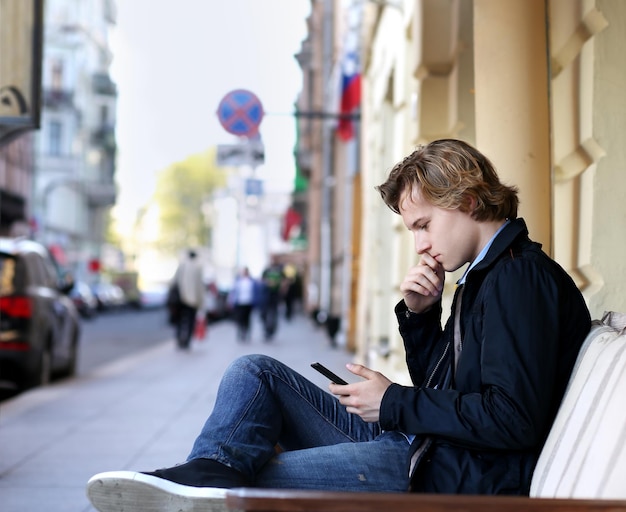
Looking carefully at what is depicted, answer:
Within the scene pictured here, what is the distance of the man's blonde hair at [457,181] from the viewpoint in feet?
9.55

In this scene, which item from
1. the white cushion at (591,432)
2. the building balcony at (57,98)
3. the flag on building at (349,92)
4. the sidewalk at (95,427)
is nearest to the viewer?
the white cushion at (591,432)

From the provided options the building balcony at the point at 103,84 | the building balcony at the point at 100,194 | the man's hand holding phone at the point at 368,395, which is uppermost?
the building balcony at the point at 103,84

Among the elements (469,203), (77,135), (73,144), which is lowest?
(469,203)

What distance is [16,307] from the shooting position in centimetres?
1182

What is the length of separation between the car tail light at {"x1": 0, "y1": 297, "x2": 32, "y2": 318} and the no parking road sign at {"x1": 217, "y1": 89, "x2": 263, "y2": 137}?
4.43 m

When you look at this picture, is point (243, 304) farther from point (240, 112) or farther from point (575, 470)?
point (575, 470)

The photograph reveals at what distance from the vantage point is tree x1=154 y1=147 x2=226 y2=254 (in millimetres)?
109375

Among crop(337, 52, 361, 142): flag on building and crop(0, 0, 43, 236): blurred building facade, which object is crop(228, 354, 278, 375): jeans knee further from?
crop(337, 52, 361, 142): flag on building

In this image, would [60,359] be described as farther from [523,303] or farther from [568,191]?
[523,303]

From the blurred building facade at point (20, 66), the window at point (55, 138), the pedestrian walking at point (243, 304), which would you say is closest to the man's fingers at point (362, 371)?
the blurred building facade at point (20, 66)

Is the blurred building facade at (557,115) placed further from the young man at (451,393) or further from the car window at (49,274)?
the car window at (49,274)

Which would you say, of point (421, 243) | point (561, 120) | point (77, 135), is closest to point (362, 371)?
point (421, 243)

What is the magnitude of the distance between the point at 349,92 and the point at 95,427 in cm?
1298

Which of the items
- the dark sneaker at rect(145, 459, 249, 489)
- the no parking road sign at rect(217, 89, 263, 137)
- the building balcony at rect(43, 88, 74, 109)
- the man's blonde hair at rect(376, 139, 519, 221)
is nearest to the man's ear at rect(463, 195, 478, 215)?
the man's blonde hair at rect(376, 139, 519, 221)
